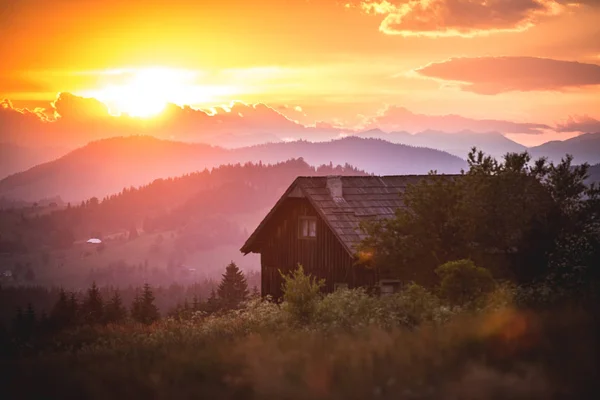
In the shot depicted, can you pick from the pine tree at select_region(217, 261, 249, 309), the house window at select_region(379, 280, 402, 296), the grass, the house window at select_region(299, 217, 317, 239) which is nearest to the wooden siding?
the house window at select_region(299, 217, 317, 239)

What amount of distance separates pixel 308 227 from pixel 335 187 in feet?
7.86

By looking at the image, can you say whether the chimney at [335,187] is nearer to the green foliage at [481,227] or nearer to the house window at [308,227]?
the house window at [308,227]

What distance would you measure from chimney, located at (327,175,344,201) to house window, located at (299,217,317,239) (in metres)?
1.51

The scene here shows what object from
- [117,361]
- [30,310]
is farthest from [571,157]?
[30,310]

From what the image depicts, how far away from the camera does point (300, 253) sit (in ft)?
121

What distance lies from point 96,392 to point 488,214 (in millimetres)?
18250

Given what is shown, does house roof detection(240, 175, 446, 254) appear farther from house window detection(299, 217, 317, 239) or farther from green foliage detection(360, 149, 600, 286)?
green foliage detection(360, 149, 600, 286)

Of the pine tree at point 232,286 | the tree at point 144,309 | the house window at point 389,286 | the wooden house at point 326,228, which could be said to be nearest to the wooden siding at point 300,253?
the wooden house at point 326,228

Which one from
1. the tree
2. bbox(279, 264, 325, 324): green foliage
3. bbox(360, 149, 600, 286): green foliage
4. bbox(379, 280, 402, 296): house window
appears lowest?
the tree

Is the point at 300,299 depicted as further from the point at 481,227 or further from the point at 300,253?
the point at 300,253

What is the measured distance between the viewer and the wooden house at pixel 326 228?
3344 cm

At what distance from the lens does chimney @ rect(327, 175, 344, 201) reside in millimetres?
35500

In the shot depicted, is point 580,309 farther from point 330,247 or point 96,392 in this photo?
point 330,247

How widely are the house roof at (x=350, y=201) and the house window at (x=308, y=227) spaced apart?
1249 mm
